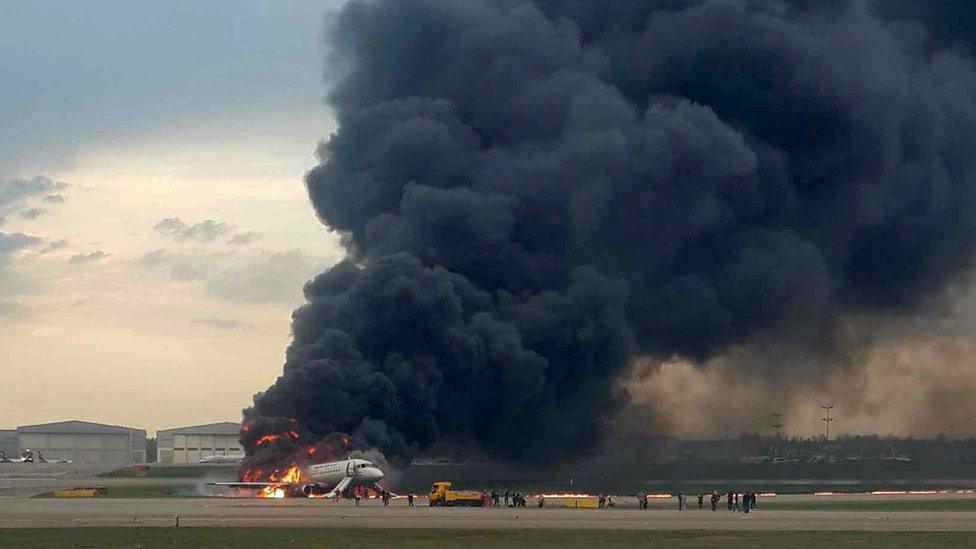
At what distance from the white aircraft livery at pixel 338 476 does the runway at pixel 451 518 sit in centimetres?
819

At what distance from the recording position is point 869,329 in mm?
126312

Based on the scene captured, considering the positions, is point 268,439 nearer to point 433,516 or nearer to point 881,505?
point 433,516

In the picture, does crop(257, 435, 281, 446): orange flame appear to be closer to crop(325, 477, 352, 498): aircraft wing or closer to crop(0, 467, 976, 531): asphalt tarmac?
crop(325, 477, 352, 498): aircraft wing

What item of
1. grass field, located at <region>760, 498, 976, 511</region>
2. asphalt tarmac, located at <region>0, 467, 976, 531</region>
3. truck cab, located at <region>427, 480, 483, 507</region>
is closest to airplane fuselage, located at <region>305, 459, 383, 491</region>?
asphalt tarmac, located at <region>0, 467, 976, 531</region>

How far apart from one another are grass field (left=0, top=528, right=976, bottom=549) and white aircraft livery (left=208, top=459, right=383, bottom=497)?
99.1ft

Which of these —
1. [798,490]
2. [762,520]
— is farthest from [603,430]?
[762,520]

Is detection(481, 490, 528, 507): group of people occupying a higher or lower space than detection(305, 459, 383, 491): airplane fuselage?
lower

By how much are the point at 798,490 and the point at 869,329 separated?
1179 inches

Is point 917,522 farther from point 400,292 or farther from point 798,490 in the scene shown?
point 400,292

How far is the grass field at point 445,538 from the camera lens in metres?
51.8

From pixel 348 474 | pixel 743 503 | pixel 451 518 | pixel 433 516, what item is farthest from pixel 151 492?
pixel 743 503

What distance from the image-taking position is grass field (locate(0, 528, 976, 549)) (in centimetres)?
5184

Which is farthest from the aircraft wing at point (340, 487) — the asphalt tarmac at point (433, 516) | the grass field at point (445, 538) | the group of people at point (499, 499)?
the grass field at point (445, 538)

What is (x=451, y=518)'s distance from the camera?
67.3 meters
